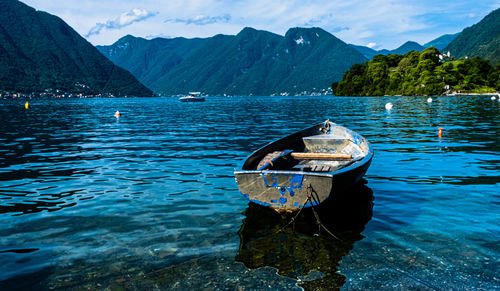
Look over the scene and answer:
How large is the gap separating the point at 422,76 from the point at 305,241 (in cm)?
Result: 15282

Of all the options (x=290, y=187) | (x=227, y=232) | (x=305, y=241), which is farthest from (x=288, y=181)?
(x=227, y=232)

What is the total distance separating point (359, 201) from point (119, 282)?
7865mm

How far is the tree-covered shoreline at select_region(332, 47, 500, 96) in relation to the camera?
132 metres

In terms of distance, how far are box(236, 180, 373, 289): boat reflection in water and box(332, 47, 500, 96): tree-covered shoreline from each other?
141 m

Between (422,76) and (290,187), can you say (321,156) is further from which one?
(422,76)

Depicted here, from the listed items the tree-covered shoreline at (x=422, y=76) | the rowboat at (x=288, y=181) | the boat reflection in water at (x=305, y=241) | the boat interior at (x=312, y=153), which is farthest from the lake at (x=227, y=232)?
the tree-covered shoreline at (x=422, y=76)

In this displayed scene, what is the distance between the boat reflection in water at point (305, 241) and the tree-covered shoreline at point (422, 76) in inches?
5556

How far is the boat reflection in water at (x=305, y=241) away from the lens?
6.74m

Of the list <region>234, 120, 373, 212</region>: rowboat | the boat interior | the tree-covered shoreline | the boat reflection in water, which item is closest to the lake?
the boat reflection in water

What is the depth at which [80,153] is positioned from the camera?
20969 millimetres

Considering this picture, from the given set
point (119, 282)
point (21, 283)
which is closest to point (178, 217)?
point (119, 282)

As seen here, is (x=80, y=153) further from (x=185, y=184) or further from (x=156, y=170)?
(x=185, y=184)

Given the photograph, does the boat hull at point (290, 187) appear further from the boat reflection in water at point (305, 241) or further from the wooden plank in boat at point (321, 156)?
the wooden plank in boat at point (321, 156)

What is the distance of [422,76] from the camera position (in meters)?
141
